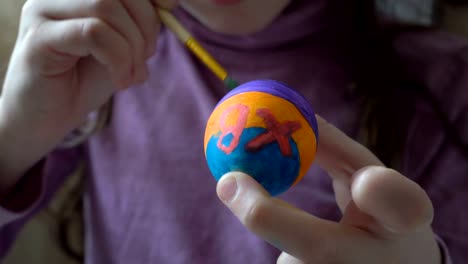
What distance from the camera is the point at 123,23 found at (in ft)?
1.73

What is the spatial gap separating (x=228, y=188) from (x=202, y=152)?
0.36m

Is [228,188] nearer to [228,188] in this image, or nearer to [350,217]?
[228,188]

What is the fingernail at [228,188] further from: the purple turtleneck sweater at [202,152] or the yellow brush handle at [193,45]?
the purple turtleneck sweater at [202,152]

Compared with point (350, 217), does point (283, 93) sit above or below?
above

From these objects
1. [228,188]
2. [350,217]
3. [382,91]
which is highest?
[228,188]

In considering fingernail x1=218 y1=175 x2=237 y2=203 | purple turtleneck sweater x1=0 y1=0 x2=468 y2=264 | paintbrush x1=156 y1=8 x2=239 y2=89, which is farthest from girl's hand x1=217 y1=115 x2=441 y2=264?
purple turtleneck sweater x1=0 y1=0 x2=468 y2=264

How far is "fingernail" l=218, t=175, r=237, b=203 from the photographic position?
14.6 inches

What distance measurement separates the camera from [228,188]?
37 cm

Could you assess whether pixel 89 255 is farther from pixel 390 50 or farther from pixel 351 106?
pixel 390 50

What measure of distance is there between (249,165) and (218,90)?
0.39m

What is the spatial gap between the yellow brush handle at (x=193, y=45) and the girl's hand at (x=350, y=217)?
118 millimetres

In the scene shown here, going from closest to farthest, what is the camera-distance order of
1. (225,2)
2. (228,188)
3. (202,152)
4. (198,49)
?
(228,188)
(198,49)
(225,2)
(202,152)

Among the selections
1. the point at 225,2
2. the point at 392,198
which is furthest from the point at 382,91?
the point at 392,198

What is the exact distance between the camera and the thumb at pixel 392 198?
0.38m
